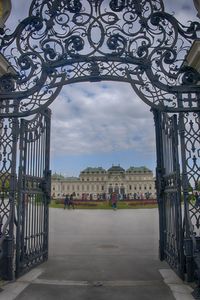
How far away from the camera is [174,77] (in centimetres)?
693

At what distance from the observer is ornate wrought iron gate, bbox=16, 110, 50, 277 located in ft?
22.9

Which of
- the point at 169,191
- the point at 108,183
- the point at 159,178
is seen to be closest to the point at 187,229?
the point at 169,191

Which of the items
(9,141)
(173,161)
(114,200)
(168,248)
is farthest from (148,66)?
(114,200)

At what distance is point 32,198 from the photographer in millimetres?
7758

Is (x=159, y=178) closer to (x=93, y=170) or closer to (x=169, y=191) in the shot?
(x=169, y=191)

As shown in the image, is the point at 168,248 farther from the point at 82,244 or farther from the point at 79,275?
the point at 82,244

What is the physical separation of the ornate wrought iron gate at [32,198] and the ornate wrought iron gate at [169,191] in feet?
9.00

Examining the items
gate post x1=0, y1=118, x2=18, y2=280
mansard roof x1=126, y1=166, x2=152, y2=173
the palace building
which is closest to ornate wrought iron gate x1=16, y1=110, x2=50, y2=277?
gate post x1=0, y1=118, x2=18, y2=280

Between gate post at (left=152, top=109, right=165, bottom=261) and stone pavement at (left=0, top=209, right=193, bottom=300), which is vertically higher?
gate post at (left=152, top=109, right=165, bottom=261)

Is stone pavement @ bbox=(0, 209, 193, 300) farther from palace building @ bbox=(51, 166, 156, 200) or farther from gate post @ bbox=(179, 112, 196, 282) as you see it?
palace building @ bbox=(51, 166, 156, 200)

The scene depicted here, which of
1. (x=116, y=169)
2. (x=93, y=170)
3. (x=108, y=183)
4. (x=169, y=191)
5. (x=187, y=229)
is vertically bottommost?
(x=187, y=229)

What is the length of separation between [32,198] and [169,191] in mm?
2971

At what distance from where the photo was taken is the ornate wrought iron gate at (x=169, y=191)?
673 centimetres

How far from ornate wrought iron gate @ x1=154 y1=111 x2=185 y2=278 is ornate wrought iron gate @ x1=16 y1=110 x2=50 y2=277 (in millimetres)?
2744
